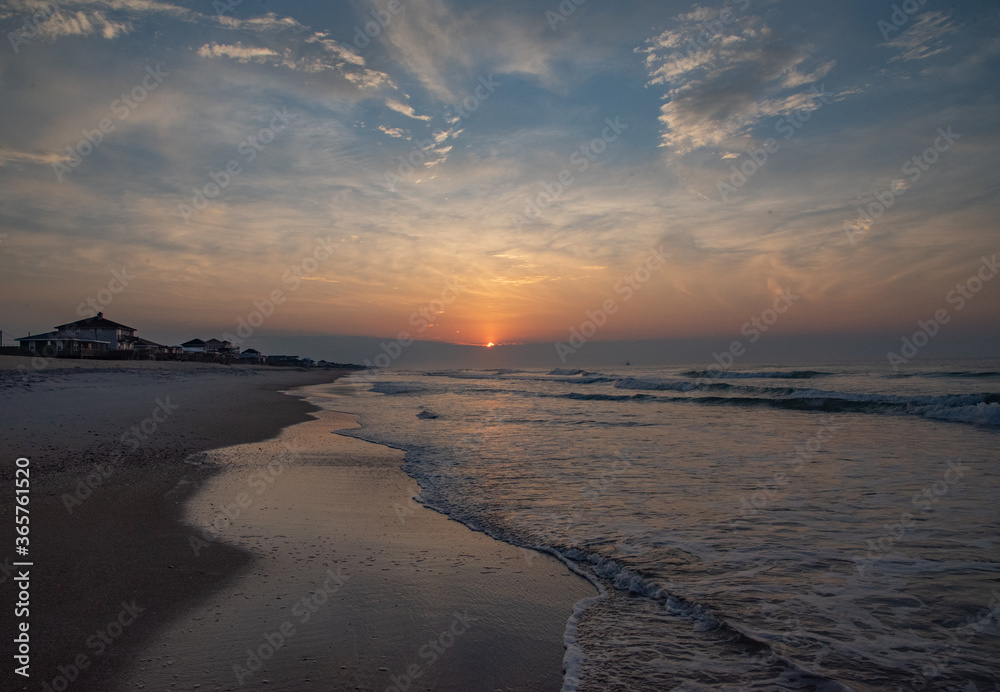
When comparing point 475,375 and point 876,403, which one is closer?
point 876,403

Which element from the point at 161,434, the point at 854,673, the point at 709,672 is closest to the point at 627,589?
the point at 709,672

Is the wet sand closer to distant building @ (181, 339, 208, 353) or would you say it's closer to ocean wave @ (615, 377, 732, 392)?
ocean wave @ (615, 377, 732, 392)

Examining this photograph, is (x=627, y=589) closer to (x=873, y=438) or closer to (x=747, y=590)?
(x=747, y=590)

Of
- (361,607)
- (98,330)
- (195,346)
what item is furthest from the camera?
(195,346)

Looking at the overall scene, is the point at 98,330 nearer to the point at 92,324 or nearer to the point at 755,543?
the point at 92,324

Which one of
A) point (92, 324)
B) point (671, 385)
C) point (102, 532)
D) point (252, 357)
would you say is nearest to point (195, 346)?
point (252, 357)

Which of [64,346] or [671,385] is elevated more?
[64,346]

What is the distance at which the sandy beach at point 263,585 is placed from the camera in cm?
Answer: 369

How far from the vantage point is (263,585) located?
5.12 meters

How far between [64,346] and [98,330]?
9789 millimetres

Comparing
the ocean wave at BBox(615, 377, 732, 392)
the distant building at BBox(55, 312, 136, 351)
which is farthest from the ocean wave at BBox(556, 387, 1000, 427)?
the distant building at BBox(55, 312, 136, 351)

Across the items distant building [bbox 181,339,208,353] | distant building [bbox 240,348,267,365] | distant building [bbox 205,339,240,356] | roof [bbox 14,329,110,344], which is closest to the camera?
roof [bbox 14,329,110,344]

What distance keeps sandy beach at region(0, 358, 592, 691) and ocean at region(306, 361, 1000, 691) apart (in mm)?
561

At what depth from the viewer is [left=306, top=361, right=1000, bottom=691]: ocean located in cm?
398
